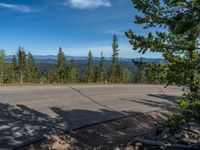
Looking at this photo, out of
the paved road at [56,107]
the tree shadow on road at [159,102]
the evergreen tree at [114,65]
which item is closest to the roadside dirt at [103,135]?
the paved road at [56,107]

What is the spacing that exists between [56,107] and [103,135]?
173 inches

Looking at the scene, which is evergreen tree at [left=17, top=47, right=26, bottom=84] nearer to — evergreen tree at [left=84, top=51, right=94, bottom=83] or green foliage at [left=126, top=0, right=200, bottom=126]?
evergreen tree at [left=84, top=51, right=94, bottom=83]

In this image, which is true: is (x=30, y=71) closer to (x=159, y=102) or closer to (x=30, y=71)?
(x=30, y=71)

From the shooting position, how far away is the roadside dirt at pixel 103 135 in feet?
41.6

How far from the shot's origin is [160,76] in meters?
10.3

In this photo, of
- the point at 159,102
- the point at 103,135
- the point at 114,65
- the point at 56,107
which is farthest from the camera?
the point at 114,65

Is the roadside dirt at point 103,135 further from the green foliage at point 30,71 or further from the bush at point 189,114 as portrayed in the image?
the green foliage at point 30,71

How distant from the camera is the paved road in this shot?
1378 cm

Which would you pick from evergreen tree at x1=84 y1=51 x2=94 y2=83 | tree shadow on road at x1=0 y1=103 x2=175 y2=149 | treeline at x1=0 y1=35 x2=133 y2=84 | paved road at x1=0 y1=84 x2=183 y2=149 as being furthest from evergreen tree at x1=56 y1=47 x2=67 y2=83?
tree shadow on road at x1=0 y1=103 x2=175 y2=149

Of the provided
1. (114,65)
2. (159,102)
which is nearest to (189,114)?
(159,102)

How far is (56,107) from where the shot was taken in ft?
60.5

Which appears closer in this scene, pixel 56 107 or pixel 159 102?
pixel 56 107

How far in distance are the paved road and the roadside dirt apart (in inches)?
21.4

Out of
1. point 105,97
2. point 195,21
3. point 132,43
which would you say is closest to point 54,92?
point 105,97
